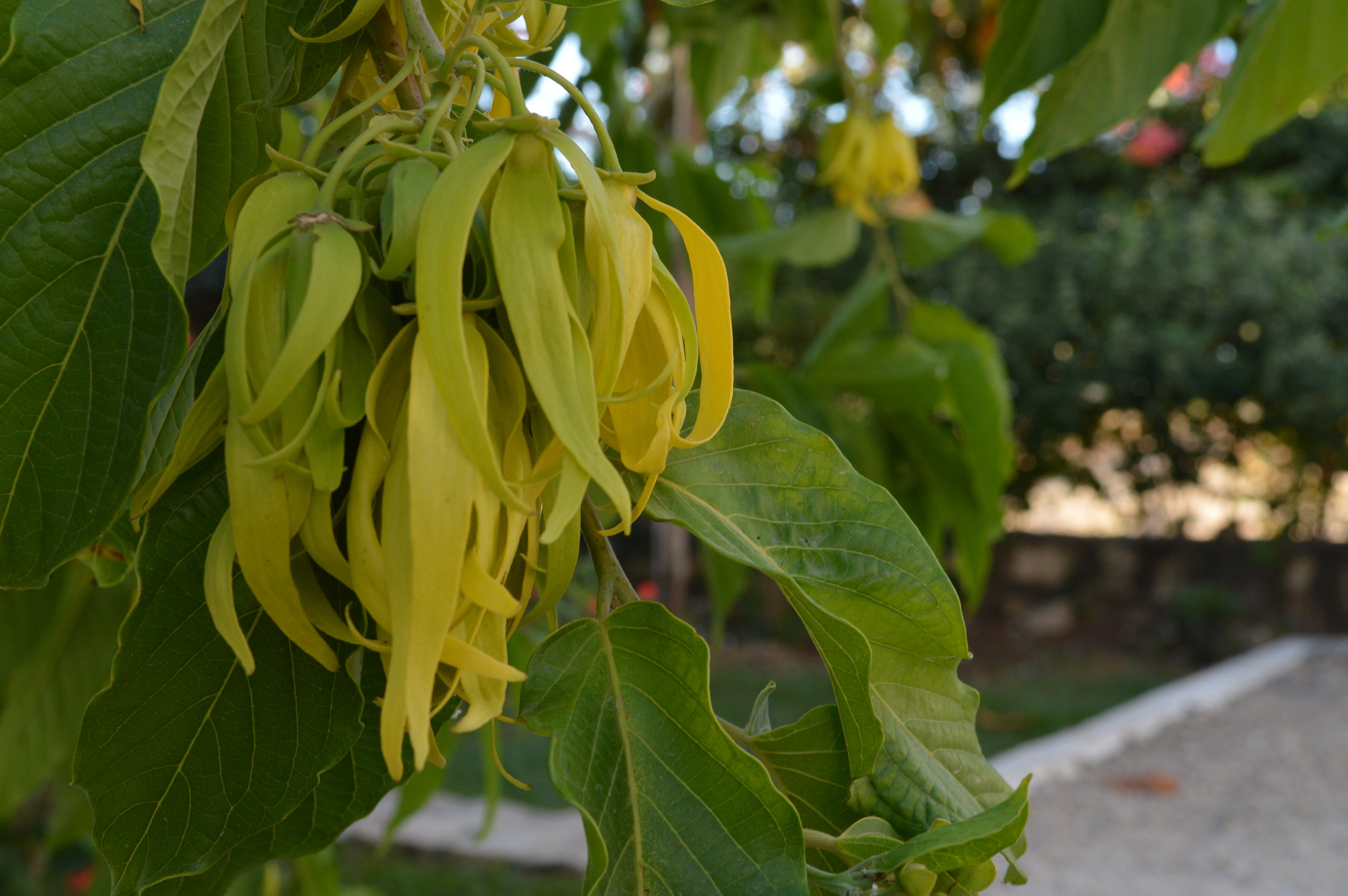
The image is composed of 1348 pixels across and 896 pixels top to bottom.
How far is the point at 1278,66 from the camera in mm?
740

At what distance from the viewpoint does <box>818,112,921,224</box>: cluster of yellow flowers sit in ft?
4.55

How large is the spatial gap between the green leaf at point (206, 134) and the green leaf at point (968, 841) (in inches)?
9.7

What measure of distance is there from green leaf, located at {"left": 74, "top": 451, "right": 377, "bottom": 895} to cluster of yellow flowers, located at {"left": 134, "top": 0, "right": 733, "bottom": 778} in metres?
0.04

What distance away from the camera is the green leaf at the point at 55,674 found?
0.83m

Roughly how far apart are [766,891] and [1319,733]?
14.2ft

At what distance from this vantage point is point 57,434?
32 centimetres

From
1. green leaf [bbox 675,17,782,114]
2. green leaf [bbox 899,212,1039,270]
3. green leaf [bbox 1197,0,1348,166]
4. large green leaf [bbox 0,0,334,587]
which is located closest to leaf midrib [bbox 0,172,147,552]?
large green leaf [bbox 0,0,334,587]

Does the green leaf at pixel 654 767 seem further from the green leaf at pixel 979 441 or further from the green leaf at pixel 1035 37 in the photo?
the green leaf at pixel 979 441

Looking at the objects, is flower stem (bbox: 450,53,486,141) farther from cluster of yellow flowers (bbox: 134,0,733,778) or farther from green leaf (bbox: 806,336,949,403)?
green leaf (bbox: 806,336,949,403)

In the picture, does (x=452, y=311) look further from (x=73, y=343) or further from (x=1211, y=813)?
(x=1211, y=813)

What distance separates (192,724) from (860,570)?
0.66ft

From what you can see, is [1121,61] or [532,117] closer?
[532,117]

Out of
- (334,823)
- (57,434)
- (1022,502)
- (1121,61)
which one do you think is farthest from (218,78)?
(1022,502)

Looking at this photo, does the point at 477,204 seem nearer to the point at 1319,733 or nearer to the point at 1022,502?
the point at 1319,733
